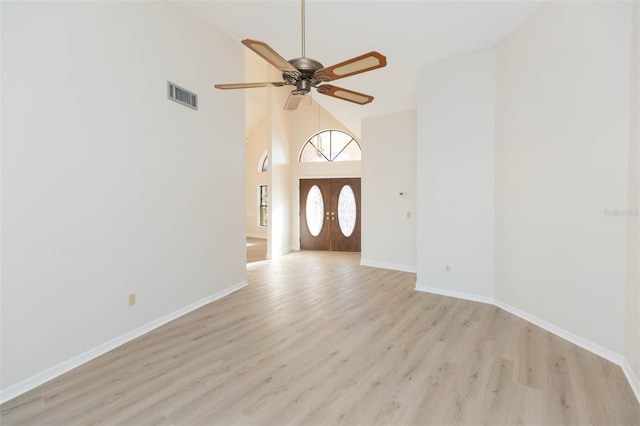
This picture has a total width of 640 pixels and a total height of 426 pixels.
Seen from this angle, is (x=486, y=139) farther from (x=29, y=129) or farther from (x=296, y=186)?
(x=296, y=186)

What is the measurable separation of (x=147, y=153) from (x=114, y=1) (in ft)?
4.52

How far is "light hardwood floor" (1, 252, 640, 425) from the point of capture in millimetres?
2035

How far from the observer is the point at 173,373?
2.51 meters

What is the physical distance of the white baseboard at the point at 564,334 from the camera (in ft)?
7.88

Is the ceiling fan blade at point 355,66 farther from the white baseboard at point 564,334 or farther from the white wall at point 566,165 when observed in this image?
the white baseboard at point 564,334

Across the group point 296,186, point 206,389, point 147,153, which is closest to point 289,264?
point 296,186

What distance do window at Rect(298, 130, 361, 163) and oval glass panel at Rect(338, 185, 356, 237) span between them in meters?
0.84

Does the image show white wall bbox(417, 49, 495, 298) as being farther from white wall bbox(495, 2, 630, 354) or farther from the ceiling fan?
the ceiling fan

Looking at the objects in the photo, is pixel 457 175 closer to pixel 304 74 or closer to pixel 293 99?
pixel 293 99

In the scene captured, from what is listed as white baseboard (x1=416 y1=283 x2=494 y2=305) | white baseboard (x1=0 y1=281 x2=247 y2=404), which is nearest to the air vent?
white baseboard (x1=0 y1=281 x2=247 y2=404)

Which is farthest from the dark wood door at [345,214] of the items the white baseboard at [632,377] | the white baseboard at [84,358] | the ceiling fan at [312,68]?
the white baseboard at [632,377]

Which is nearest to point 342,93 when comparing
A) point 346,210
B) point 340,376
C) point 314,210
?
point 340,376

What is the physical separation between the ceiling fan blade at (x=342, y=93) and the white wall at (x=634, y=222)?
2.04m

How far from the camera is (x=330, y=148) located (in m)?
8.27
